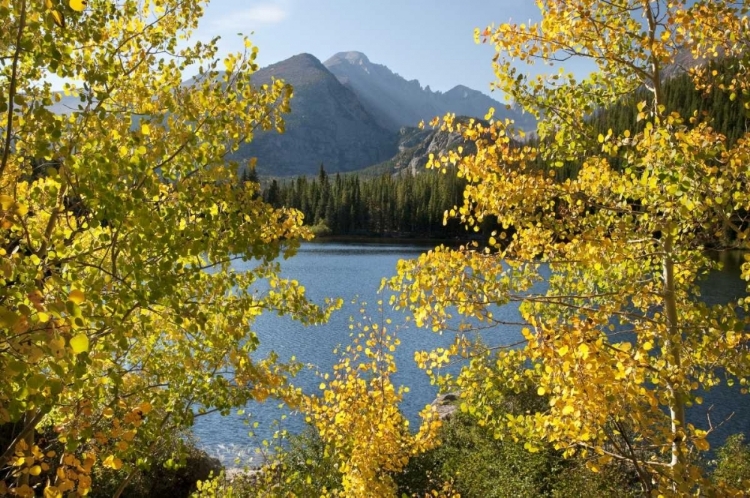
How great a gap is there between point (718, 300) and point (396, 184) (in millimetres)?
95215

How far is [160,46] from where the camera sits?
4570 millimetres

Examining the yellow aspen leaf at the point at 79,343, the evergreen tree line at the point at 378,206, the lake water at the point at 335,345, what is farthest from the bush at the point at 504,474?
the evergreen tree line at the point at 378,206

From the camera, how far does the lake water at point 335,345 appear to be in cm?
1820

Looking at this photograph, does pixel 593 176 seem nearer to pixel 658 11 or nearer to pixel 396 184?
pixel 658 11

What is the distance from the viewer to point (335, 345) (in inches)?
1051

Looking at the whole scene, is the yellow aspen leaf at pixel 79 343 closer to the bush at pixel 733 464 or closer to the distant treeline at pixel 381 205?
the bush at pixel 733 464

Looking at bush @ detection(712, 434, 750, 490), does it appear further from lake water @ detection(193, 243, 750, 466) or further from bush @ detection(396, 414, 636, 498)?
lake water @ detection(193, 243, 750, 466)

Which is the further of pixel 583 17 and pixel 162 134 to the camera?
pixel 583 17

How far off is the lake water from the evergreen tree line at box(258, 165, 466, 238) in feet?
195

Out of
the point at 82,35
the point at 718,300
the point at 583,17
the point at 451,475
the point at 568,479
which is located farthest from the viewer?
the point at 718,300

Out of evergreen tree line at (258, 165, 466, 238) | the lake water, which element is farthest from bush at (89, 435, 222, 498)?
evergreen tree line at (258, 165, 466, 238)

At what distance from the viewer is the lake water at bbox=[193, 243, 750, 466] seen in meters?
18.2

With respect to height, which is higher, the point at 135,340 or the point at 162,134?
the point at 162,134

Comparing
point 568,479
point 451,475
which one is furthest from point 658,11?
point 451,475
